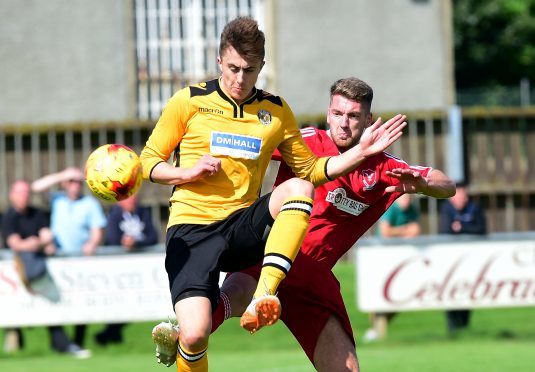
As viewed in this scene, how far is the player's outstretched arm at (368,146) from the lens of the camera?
23.2 ft

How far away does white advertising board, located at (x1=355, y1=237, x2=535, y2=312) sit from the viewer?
1380cm

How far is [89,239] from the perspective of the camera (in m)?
14.3

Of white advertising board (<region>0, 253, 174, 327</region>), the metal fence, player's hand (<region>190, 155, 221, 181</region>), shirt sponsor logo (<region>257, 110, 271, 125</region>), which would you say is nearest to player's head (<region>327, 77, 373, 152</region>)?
shirt sponsor logo (<region>257, 110, 271, 125</region>)

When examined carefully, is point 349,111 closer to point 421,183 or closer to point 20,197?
point 421,183

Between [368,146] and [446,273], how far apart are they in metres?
7.02

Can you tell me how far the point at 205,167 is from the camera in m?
6.82

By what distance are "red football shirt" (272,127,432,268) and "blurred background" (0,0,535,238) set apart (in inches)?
443

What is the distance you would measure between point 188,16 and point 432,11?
153 inches

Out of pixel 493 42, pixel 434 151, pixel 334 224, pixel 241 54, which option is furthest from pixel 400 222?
pixel 493 42

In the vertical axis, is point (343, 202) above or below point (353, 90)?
below

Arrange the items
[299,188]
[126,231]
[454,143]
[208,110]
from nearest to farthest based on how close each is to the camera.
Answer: [299,188] → [208,110] → [126,231] → [454,143]

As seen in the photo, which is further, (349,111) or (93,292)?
(93,292)

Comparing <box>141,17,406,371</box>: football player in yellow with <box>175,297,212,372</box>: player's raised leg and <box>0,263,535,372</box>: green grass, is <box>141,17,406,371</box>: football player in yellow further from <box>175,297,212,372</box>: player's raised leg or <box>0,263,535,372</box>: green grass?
<box>0,263,535,372</box>: green grass

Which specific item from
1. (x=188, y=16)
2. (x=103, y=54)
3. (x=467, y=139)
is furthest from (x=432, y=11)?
(x=103, y=54)
